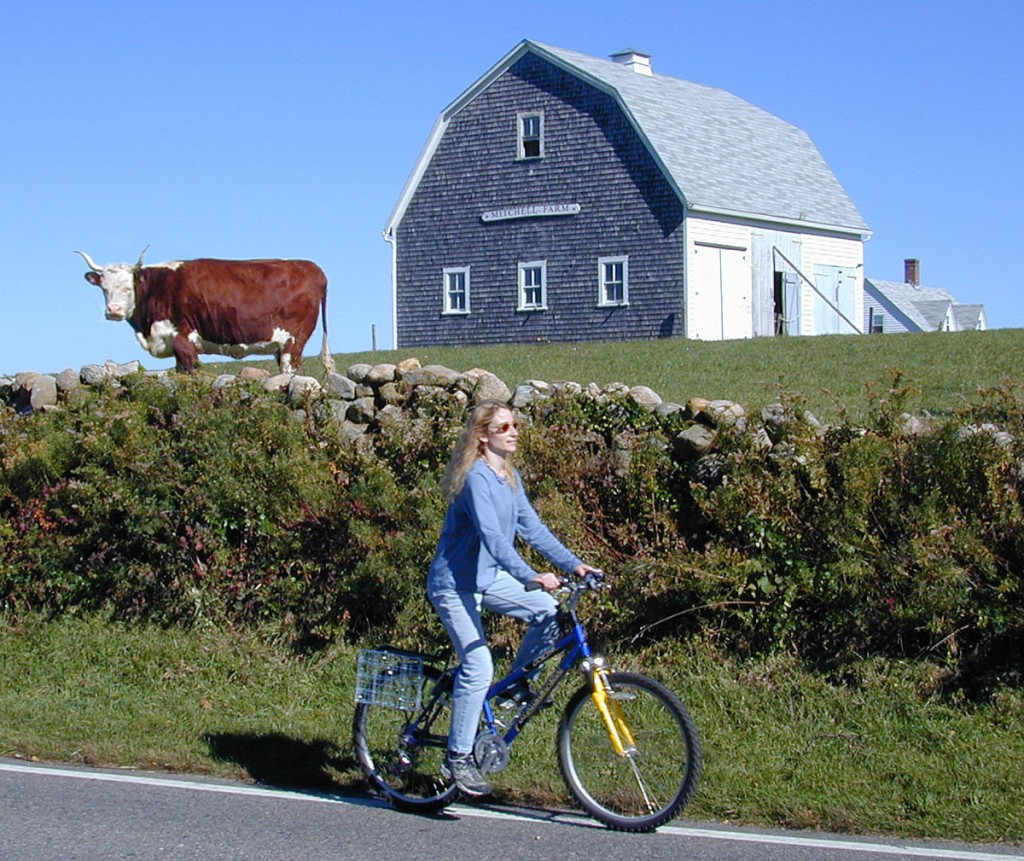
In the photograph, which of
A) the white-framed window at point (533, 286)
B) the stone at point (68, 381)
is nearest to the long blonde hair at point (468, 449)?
the stone at point (68, 381)

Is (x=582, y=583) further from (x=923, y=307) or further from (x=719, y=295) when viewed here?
(x=923, y=307)

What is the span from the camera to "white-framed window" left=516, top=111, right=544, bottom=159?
36219 mm

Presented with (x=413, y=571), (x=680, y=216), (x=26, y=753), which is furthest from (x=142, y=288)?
(x=680, y=216)

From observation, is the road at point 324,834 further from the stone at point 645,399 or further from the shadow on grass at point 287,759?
the stone at point 645,399

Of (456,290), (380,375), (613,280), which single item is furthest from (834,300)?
(380,375)

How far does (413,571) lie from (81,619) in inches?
127

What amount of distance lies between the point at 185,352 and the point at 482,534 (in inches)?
373

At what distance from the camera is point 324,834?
7.12m

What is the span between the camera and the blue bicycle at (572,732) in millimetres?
7055

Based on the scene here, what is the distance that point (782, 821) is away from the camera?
24.0ft

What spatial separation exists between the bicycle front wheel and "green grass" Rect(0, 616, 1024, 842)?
19.3 inches

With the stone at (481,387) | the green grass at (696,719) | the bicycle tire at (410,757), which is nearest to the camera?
the green grass at (696,719)

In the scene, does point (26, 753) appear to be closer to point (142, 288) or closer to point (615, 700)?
point (615, 700)

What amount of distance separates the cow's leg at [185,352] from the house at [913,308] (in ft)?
168
